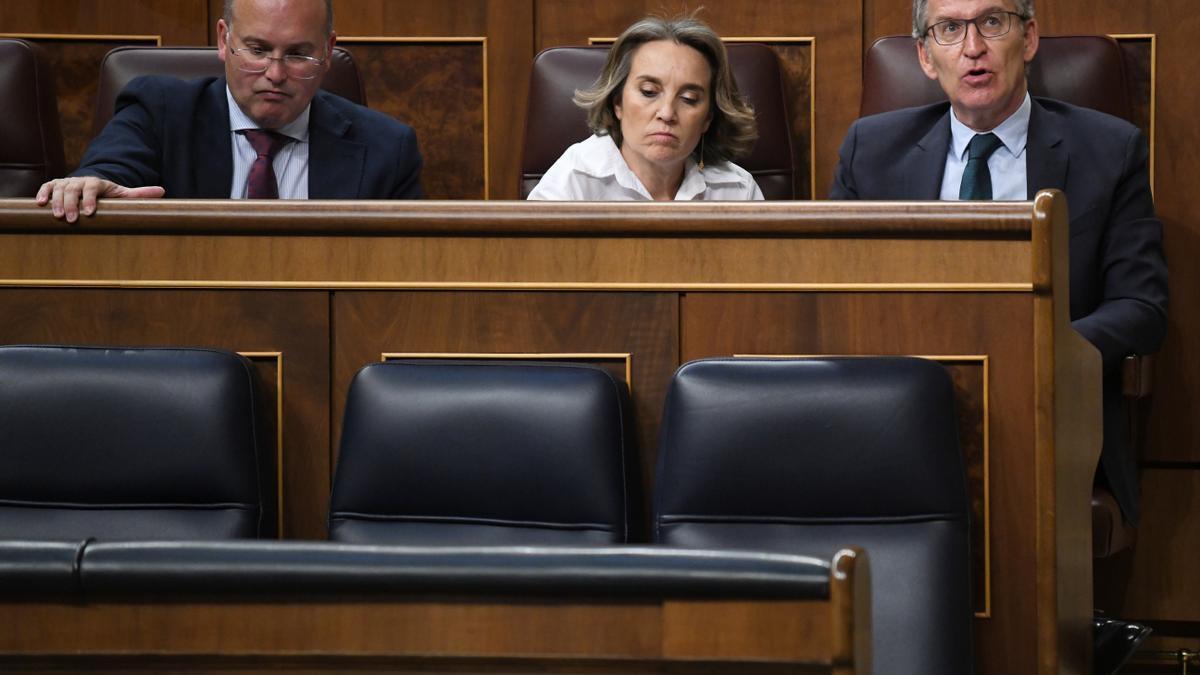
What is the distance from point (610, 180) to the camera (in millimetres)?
1086

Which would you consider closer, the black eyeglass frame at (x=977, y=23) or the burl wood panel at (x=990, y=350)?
the burl wood panel at (x=990, y=350)

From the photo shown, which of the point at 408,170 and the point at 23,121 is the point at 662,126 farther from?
the point at 23,121

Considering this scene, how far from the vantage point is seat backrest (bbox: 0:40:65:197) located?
1115 millimetres

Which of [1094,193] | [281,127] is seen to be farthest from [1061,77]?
[281,127]

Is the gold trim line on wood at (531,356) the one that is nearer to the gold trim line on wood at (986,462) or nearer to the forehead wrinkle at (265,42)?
the gold trim line on wood at (986,462)

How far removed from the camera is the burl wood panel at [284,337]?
79 cm

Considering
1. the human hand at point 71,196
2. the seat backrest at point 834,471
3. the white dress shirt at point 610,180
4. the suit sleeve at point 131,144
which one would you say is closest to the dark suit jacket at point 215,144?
the suit sleeve at point 131,144

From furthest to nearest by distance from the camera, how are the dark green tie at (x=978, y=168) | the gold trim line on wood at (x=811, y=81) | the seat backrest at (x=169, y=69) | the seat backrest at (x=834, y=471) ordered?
the gold trim line on wood at (x=811, y=81) < the seat backrest at (x=169, y=69) < the dark green tie at (x=978, y=168) < the seat backrest at (x=834, y=471)

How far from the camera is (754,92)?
119 centimetres

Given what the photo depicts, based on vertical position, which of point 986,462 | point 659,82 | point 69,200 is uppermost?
point 659,82

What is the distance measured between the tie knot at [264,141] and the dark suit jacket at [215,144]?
0.6 inches

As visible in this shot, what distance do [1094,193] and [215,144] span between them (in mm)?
602

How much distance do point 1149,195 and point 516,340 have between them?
1.57 feet

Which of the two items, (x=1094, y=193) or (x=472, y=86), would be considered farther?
(x=472, y=86)
